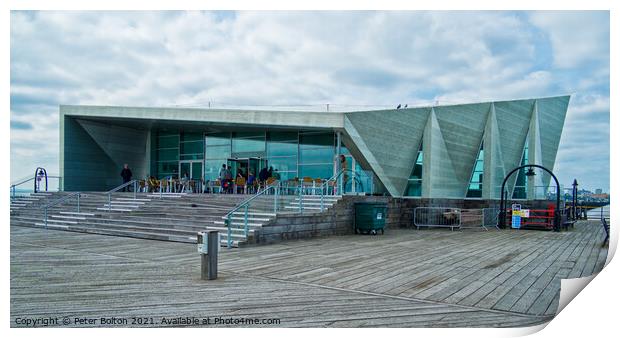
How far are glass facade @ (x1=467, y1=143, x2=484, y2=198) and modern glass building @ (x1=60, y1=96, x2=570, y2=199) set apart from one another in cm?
5

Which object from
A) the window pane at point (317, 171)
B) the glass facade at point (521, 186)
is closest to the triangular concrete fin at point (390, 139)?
the window pane at point (317, 171)

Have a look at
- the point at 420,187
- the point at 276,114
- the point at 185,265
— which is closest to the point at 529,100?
the point at 420,187

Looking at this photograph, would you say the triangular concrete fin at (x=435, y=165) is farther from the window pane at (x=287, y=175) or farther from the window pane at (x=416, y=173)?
the window pane at (x=287, y=175)

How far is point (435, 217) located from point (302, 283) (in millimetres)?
13780

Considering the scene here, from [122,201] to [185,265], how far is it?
37.7ft

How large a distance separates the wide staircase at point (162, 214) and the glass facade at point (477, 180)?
10.9m

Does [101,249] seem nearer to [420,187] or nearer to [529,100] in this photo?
[420,187]

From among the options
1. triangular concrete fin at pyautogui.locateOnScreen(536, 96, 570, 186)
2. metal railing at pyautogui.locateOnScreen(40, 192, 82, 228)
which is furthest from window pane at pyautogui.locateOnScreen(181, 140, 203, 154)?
triangular concrete fin at pyautogui.locateOnScreen(536, 96, 570, 186)

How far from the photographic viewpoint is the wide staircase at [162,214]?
1255 cm

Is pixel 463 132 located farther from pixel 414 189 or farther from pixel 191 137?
pixel 191 137

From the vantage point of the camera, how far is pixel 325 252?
34.0 ft

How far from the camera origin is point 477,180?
2348cm

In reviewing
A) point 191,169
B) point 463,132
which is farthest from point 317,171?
point 191,169

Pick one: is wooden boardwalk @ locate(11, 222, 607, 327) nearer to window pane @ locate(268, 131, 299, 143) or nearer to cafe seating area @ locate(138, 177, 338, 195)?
cafe seating area @ locate(138, 177, 338, 195)
